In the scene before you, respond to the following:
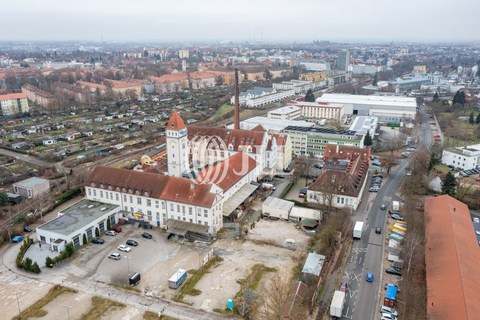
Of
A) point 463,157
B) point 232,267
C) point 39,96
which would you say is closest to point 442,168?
point 463,157

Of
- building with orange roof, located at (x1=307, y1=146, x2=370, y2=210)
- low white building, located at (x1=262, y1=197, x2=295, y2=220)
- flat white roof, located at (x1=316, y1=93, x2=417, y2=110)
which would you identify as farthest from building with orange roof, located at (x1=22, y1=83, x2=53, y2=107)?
building with orange roof, located at (x1=307, y1=146, x2=370, y2=210)

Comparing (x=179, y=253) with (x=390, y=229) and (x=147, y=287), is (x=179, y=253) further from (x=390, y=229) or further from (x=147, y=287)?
(x=390, y=229)

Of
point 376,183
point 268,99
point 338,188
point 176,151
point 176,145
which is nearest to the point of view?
point 338,188

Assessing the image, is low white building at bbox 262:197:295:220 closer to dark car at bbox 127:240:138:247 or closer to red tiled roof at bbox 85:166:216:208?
red tiled roof at bbox 85:166:216:208

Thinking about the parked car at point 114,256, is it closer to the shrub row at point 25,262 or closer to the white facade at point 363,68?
the shrub row at point 25,262

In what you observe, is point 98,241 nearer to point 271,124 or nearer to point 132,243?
point 132,243

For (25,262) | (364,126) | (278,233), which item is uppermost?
(364,126)

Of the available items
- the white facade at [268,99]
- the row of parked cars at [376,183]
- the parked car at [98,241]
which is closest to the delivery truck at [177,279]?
the parked car at [98,241]
